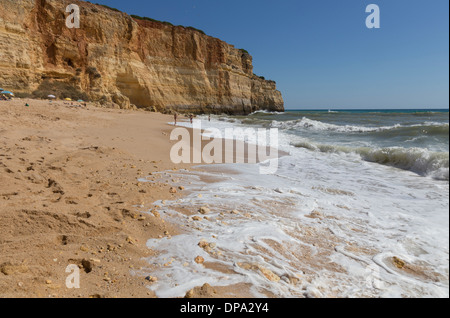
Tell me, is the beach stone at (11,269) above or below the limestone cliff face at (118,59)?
below

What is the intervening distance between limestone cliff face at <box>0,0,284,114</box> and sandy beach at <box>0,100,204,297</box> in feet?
64.4

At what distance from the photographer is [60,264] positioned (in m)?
1.99

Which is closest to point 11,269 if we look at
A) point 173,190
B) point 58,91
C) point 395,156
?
point 173,190

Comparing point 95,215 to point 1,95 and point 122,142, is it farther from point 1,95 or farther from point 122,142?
point 1,95

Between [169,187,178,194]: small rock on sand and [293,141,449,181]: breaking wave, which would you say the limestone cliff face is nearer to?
[169,187,178,194]: small rock on sand

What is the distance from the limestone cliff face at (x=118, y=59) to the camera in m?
19.3

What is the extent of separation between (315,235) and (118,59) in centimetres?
2821

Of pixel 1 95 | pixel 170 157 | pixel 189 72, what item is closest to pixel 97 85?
pixel 1 95

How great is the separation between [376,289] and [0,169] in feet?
15.8

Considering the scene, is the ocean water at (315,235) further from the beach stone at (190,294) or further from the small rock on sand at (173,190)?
the small rock on sand at (173,190)

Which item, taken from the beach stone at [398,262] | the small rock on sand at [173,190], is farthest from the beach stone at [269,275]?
the small rock on sand at [173,190]

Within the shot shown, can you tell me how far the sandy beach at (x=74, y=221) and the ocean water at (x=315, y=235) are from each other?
0.26 metres

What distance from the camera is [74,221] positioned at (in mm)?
2576

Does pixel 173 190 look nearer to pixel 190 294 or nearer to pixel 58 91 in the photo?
pixel 190 294
